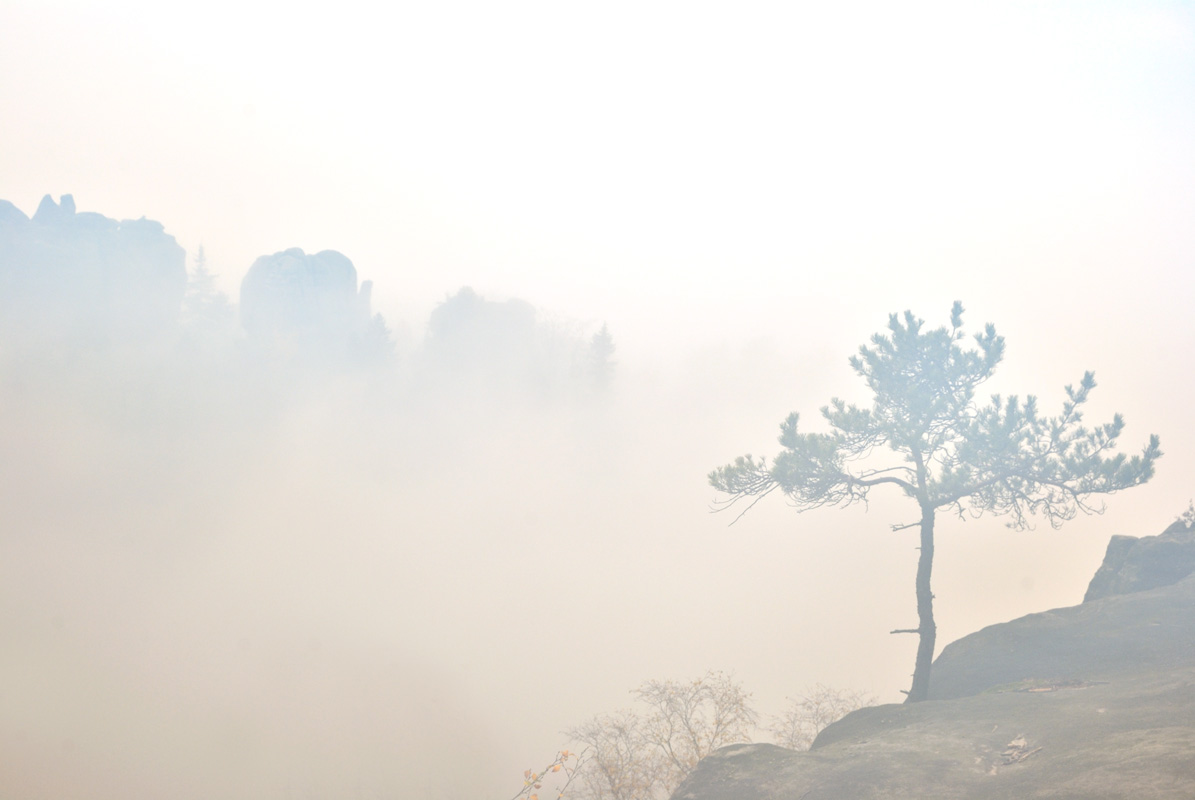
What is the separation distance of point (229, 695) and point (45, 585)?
26241mm

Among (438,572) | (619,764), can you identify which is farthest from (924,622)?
(438,572)

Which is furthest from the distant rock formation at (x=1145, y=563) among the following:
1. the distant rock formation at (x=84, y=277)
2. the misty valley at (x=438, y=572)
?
the distant rock formation at (x=84, y=277)

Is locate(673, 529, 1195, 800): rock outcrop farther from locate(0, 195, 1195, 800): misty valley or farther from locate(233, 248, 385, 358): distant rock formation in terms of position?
locate(233, 248, 385, 358): distant rock formation

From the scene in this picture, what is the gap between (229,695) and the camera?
65.4 meters

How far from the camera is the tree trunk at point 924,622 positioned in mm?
20109

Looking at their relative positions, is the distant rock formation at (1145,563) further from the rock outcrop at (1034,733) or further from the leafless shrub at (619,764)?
the leafless shrub at (619,764)

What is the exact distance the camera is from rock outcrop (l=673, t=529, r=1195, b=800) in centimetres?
1084

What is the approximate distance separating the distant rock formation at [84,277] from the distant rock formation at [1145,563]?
114 m

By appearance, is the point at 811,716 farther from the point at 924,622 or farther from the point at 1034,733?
the point at 1034,733

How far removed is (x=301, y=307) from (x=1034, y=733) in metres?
117

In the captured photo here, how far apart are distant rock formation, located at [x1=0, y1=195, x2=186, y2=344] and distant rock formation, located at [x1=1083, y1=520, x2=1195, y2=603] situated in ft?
373

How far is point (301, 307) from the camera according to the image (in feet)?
365

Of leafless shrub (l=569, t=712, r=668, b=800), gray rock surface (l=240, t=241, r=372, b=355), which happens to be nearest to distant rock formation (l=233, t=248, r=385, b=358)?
gray rock surface (l=240, t=241, r=372, b=355)

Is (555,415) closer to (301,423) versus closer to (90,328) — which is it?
(301,423)
